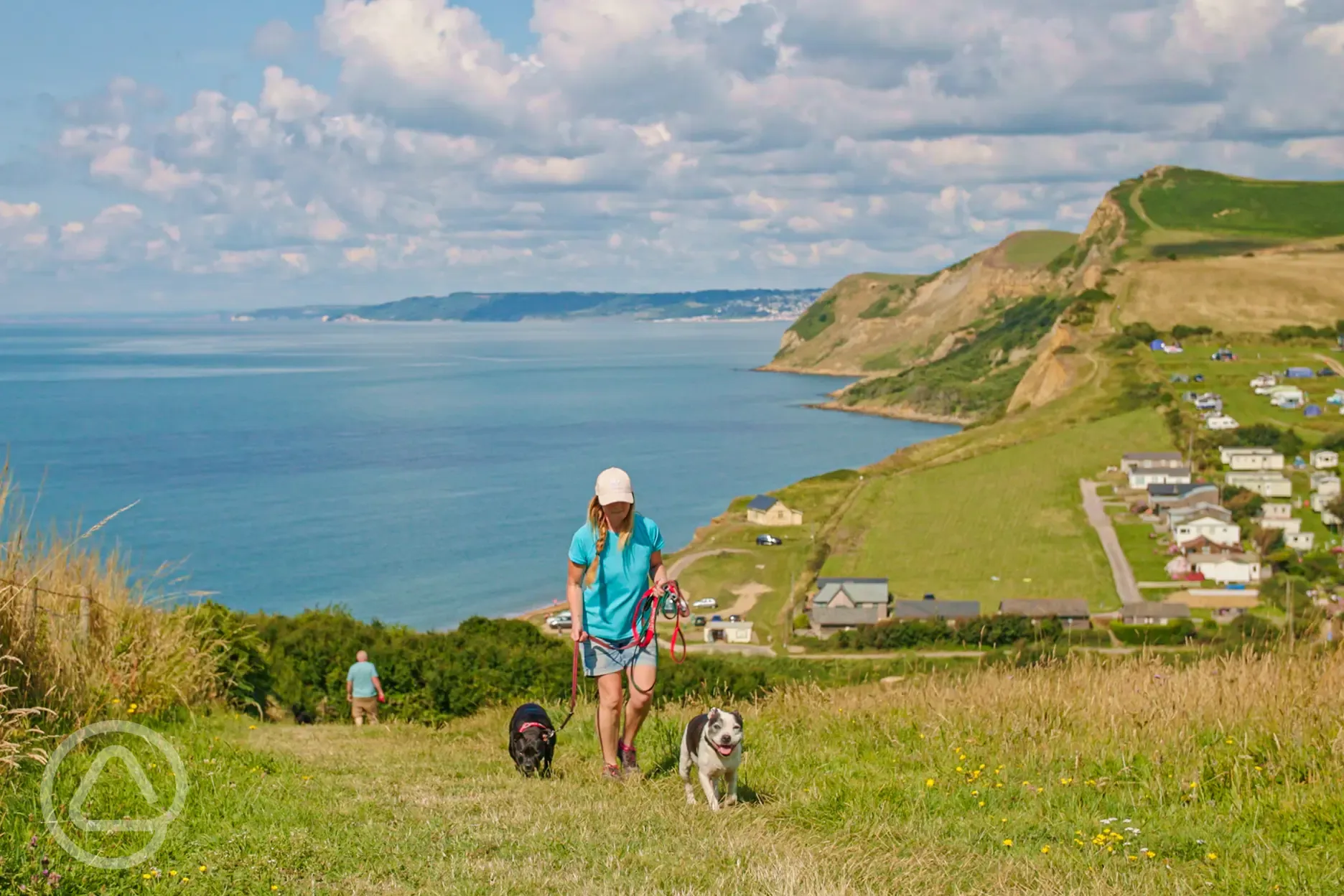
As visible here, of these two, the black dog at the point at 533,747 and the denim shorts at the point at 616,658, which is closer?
the denim shorts at the point at 616,658

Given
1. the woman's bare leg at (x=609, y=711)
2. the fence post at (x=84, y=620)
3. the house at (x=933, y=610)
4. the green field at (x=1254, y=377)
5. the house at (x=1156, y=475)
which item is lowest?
the house at (x=933, y=610)

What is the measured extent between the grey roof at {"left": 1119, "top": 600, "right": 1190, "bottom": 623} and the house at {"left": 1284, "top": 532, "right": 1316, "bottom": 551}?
48.6 ft

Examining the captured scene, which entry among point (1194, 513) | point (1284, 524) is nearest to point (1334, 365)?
point (1284, 524)

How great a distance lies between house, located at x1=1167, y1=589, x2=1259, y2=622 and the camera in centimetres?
4841

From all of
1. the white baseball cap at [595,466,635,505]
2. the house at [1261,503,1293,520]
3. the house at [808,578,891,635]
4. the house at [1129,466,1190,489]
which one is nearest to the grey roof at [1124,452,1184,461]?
the house at [1129,466,1190,489]

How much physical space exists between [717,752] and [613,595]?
3.84 ft

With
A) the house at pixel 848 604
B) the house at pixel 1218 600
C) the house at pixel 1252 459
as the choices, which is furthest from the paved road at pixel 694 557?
the house at pixel 1252 459

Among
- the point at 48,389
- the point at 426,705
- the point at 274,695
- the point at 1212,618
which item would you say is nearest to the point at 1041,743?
the point at 426,705

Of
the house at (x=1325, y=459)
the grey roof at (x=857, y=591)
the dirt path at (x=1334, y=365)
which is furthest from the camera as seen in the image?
the dirt path at (x=1334, y=365)

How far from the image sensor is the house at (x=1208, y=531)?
5869 centimetres

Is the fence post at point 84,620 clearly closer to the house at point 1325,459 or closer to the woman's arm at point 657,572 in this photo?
the woman's arm at point 657,572

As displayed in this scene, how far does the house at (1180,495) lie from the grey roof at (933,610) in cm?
1952

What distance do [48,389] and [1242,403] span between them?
140m

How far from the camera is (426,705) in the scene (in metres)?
15.9
